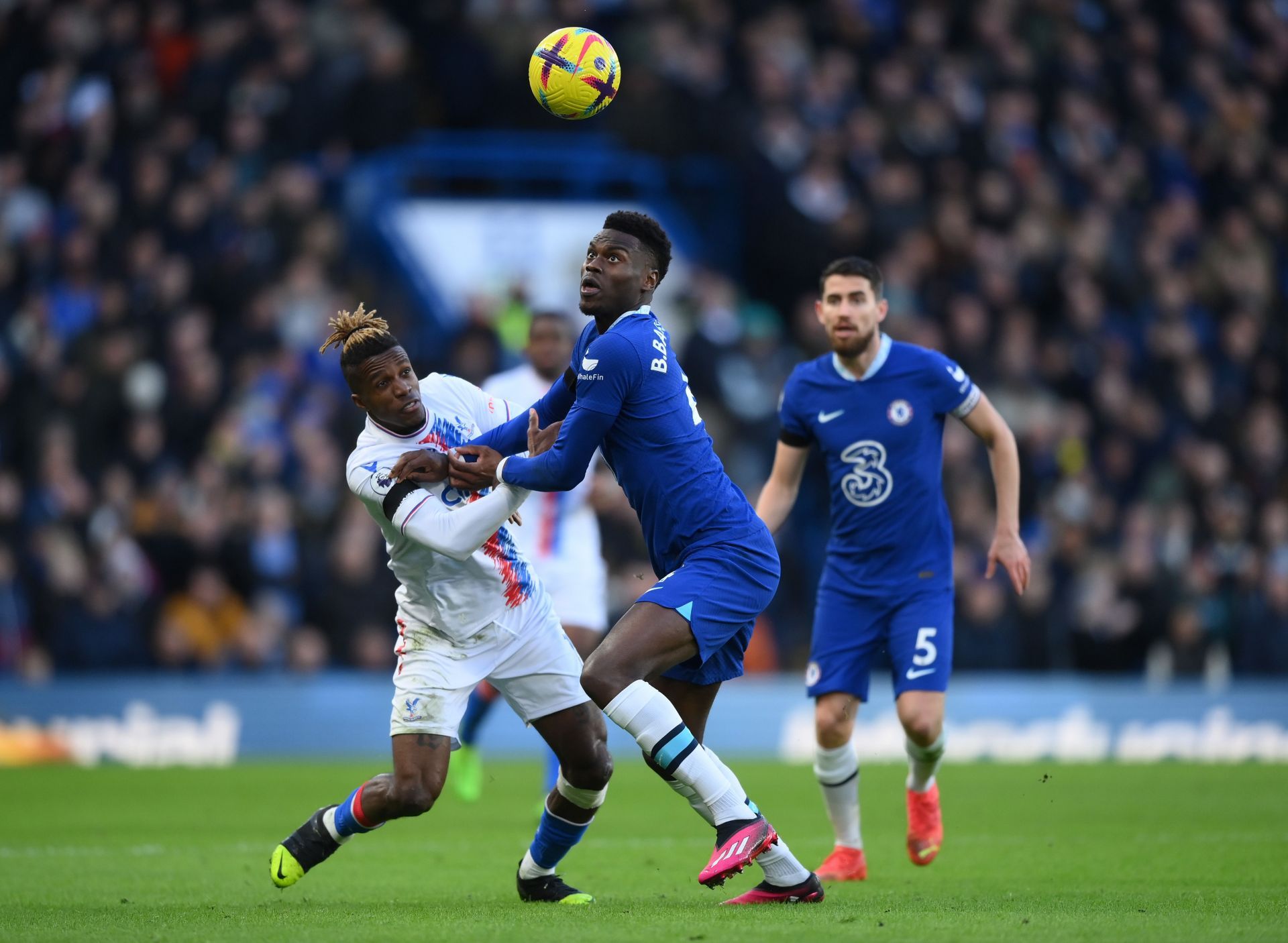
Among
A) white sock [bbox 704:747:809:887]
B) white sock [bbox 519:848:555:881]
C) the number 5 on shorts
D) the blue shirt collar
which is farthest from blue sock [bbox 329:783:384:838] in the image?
the number 5 on shorts

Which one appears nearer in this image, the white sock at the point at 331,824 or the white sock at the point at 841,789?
the white sock at the point at 331,824

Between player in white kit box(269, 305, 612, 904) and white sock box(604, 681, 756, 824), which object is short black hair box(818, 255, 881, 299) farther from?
white sock box(604, 681, 756, 824)

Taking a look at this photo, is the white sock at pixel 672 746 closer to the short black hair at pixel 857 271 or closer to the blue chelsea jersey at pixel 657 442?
the blue chelsea jersey at pixel 657 442

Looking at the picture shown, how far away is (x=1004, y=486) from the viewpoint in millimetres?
8344

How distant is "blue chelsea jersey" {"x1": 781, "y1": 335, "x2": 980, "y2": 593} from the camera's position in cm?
844

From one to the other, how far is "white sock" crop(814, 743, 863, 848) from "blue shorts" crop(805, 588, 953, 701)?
278 mm

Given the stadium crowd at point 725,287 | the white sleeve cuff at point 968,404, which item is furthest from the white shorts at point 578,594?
the stadium crowd at point 725,287

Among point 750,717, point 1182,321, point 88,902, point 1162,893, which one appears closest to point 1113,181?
point 1182,321

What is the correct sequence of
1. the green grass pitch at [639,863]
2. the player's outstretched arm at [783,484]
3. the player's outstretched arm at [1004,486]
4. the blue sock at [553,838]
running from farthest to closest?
the player's outstretched arm at [783,484] < the player's outstretched arm at [1004,486] < the blue sock at [553,838] < the green grass pitch at [639,863]

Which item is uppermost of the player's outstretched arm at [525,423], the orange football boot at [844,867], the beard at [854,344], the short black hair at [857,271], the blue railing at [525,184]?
the blue railing at [525,184]

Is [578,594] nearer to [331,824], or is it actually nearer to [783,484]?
[783,484]

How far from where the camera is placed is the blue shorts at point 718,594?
6.57 meters

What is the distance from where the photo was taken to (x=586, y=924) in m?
6.10

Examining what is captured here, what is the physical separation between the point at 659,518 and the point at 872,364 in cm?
218
